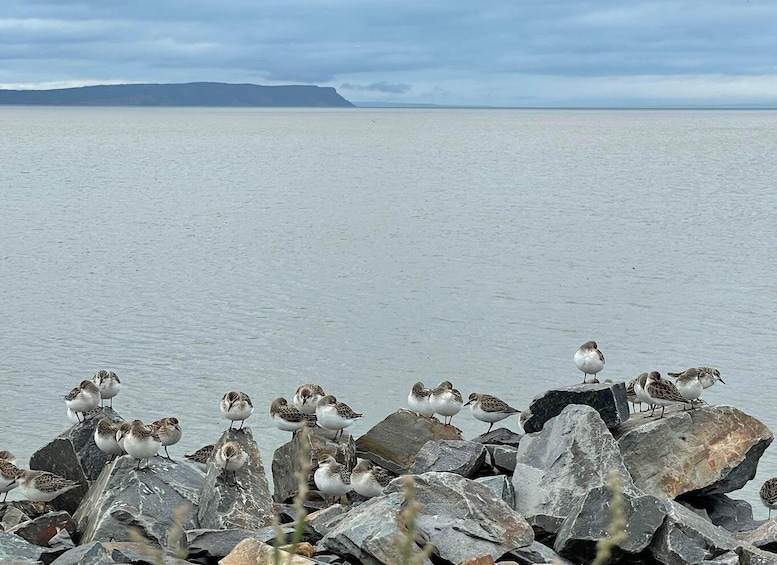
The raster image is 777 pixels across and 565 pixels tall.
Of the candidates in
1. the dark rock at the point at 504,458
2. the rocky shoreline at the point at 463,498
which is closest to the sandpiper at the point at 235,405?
the rocky shoreline at the point at 463,498

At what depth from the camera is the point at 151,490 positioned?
12945 millimetres

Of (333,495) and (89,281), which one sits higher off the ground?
(333,495)

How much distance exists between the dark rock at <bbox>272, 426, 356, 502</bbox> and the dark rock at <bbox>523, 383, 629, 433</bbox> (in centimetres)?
255

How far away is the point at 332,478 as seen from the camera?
13.5m

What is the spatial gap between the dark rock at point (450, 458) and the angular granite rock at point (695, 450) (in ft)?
6.22

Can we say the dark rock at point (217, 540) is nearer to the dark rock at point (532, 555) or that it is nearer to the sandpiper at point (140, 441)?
the sandpiper at point (140, 441)

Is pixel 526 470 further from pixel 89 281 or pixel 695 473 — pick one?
pixel 89 281

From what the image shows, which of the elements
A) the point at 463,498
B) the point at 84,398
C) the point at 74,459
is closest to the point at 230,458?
the point at 463,498

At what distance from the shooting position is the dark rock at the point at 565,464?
42.1 feet

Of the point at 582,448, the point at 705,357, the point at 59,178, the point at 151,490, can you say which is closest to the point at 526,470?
the point at 582,448

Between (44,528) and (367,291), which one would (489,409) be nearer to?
(44,528)

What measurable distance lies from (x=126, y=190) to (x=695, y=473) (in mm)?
66389

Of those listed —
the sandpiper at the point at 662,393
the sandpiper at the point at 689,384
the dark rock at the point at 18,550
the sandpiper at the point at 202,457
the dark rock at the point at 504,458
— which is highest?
the sandpiper at the point at 689,384

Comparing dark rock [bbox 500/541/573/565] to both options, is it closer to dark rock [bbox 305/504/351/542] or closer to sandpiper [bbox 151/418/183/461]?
dark rock [bbox 305/504/351/542]
